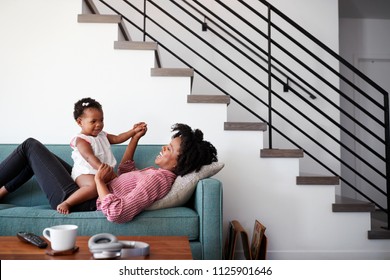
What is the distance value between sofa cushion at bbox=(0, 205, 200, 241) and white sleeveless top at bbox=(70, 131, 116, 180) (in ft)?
1.00

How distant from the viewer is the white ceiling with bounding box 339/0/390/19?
4176 millimetres

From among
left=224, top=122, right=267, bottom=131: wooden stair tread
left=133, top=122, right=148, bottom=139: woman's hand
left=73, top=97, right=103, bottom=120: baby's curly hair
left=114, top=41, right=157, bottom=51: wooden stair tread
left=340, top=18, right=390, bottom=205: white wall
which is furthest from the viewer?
left=340, top=18, right=390, bottom=205: white wall

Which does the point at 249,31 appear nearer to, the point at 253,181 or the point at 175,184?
the point at 253,181

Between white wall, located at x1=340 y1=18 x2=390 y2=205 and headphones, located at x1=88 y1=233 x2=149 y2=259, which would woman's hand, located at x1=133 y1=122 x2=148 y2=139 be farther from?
white wall, located at x1=340 y1=18 x2=390 y2=205

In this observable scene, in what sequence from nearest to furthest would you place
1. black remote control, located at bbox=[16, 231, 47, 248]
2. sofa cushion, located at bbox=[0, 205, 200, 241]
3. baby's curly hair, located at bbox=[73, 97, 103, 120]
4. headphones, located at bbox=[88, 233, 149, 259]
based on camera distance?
1. headphones, located at bbox=[88, 233, 149, 259]
2. black remote control, located at bbox=[16, 231, 47, 248]
3. sofa cushion, located at bbox=[0, 205, 200, 241]
4. baby's curly hair, located at bbox=[73, 97, 103, 120]

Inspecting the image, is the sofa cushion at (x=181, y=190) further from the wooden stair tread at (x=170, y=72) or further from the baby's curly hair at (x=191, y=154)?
the wooden stair tread at (x=170, y=72)

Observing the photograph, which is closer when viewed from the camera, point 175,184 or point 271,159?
point 175,184

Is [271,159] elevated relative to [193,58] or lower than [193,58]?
lower

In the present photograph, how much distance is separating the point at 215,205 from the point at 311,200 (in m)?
0.98

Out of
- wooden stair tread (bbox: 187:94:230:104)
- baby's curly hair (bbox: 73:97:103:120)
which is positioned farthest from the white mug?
wooden stair tread (bbox: 187:94:230:104)

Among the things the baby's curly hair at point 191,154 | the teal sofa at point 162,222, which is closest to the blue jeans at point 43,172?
the teal sofa at point 162,222

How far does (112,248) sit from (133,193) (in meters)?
0.61
